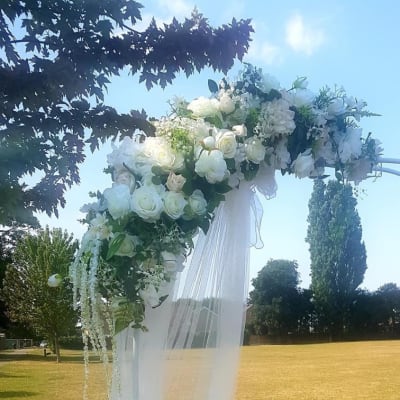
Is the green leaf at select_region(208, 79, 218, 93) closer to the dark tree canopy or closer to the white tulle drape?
the white tulle drape

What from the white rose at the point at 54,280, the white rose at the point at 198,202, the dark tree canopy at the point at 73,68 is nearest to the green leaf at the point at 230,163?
the white rose at the point at 198,202

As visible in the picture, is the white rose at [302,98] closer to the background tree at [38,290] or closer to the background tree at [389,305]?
the background tree at [38,290]

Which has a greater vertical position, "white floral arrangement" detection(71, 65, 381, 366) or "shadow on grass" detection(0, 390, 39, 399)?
"white floral arrangement" detection(71, 65, 381, 366)

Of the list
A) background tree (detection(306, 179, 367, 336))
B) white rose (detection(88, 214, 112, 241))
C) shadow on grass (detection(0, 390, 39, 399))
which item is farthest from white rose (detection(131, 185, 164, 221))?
background tree (detection(306, 179, 367, 336))

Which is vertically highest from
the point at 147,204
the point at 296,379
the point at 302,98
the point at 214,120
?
the point at 302,98

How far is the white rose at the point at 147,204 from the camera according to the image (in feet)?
6.66

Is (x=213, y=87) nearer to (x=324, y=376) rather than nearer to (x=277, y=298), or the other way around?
(x=324, y=376)

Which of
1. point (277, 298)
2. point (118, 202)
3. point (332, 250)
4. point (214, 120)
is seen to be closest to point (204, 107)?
point (214, 120)

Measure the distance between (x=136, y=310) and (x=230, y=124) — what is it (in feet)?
2.46

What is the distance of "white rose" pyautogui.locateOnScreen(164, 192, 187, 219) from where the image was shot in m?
2.06

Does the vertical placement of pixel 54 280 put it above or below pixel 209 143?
below

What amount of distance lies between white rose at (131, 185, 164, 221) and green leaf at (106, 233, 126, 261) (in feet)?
0.32

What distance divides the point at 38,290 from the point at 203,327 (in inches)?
946

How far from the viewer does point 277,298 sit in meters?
33.4
